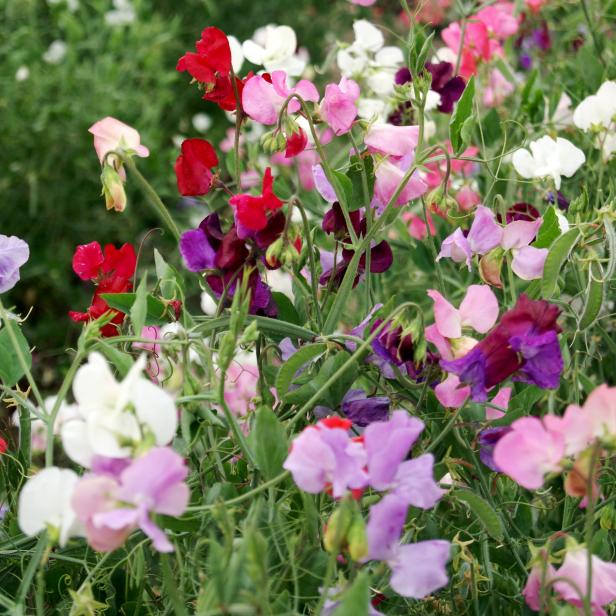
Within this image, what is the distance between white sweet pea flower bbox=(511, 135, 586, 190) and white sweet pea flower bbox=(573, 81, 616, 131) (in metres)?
0.08

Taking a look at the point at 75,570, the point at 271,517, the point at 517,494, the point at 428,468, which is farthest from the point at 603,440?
the point at 75,570

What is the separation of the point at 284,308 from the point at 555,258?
232 mm

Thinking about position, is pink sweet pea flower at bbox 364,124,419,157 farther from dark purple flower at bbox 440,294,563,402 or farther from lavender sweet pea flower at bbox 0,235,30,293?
lavender sweet pea flower at bbox 0,235,30,293

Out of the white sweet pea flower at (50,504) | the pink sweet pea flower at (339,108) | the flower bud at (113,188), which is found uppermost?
the pink sweet pea flower at (339,108)

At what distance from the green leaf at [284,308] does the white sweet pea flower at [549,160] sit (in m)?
0.30

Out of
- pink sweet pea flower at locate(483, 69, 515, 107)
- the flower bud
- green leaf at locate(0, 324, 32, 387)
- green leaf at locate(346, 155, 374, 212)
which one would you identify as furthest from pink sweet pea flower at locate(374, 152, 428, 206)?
pink sweet pea flower at locate(483, 69, 515, 107)

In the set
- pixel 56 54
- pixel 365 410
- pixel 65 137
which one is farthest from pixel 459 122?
pixel 56 54

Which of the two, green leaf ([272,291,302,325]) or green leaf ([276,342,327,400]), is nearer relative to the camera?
green leaf ([276,342,327,400])

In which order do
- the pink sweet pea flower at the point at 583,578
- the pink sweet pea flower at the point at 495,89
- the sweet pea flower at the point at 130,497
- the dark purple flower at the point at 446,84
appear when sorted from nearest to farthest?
the sweet pea flower at the point at 130,497 < the pink sweet pea flower at the point at 583,578 < the dark purple flower at the point at 446,84 < the pink sweet pea flower at the point at 495,89

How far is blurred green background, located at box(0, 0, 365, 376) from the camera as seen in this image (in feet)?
7.52

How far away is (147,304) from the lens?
0.79 metres

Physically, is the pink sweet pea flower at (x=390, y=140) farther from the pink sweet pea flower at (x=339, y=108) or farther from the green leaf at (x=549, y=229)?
the green leaf at (x=549, y=229)

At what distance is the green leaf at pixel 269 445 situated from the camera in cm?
65

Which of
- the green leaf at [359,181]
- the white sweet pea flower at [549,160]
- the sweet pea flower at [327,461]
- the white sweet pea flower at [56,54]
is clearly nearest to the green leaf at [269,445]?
the sweet pea flower at [327,461]
